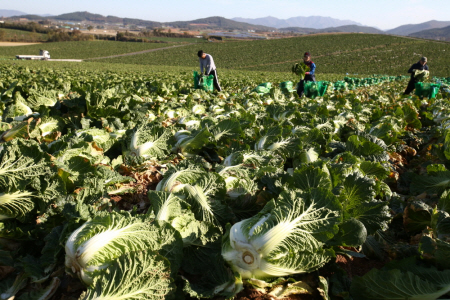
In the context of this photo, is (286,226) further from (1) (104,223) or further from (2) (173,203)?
(1) (104,223)

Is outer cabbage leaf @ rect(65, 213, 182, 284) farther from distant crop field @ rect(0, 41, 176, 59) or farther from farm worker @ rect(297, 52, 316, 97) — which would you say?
distant crop field @ rect(0, 41, 176, 59)

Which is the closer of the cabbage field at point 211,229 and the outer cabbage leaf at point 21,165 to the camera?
the cabbage field at point 211,229

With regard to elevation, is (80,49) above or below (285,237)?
above

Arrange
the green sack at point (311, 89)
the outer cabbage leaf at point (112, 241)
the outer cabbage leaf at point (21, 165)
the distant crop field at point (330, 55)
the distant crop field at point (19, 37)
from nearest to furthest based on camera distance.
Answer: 1. the outer cabbage leaf at point (112, 241)
2. the outer cabbage leaf at point (21, 165)
3. the green sack at point (311, 89)
4. the distant crop field at point (330, 55)
5. the distant crop field at point (19, 37)

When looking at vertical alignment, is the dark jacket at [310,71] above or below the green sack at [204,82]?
above

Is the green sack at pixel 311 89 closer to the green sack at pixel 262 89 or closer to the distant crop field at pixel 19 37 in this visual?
the green sack at pixel 262 89

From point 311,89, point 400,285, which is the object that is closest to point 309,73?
point 311,89

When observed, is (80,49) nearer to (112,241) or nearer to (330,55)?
(330,55)

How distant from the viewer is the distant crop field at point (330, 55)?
5578cm

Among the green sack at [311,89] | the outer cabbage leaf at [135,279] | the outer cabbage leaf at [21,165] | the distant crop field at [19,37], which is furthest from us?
the distant crop field at [19,37]

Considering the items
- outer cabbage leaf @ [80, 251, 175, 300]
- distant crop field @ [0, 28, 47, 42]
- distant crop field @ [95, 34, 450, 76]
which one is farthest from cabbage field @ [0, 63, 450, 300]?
distant crop field @ [0, 28, 47, 42]

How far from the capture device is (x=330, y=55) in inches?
2650

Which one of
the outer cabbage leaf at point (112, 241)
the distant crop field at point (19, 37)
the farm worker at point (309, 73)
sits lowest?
the outer cabbage leaf at point (112, 241)

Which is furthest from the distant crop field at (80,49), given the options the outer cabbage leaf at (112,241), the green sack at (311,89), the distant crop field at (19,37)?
the outer cabbage leaf at (112,241)
